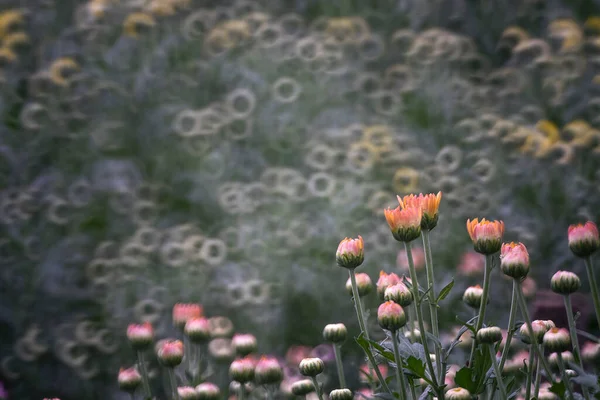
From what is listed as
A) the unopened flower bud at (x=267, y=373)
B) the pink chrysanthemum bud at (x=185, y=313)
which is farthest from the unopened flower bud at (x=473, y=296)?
the pink chrysanthemum bud at (x=185, y=313)

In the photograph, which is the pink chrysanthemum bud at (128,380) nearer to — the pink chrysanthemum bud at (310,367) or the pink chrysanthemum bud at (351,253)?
the pink chrysanthemum bud at (310,367)

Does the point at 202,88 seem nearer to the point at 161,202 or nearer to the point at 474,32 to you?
the point at 161,202

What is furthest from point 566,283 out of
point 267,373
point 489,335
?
point 267,373

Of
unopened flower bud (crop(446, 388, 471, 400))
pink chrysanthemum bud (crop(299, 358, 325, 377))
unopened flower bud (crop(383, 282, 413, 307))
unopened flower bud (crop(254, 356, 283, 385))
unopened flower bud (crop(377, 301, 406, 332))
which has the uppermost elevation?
unopened flower bud (crop(377, 301, 406, 332))

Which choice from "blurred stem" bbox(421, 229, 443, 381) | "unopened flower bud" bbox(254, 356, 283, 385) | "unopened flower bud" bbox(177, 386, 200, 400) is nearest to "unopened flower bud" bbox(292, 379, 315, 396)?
"unopened flower bud" bbox(254, 356, 283, 385)

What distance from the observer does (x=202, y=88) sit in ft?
10.6

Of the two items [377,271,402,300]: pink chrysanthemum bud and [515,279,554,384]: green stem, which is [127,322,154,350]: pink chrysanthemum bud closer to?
[377,271,402,300]: pink chrysanthemum bud

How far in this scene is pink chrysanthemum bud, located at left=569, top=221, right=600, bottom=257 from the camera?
3.75ft

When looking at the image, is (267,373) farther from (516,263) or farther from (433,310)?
(516,263)

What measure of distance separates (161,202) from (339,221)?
69 cm

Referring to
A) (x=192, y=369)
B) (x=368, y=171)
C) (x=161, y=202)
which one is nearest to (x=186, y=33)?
(x=161, y=202)

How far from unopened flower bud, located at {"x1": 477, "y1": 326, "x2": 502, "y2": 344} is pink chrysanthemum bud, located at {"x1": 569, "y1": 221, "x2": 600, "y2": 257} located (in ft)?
0.61

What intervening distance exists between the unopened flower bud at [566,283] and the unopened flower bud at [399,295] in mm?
223

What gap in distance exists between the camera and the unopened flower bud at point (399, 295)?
1.17 metres
